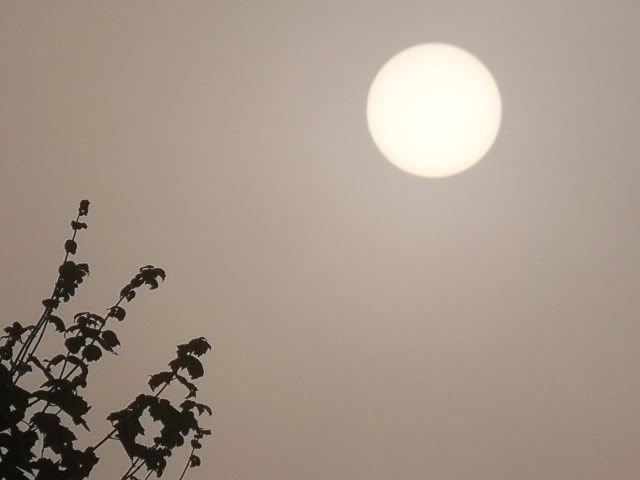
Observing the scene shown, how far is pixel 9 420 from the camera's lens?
2820 mm

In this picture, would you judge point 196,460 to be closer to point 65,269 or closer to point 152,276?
point 152,276

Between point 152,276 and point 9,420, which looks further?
point 152,276

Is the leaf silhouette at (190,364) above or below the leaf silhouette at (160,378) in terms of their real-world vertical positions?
above

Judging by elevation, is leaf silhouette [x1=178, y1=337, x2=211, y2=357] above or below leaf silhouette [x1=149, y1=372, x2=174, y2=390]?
above

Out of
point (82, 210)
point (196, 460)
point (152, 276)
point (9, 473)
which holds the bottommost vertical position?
point (9, 473)

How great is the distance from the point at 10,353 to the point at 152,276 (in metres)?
0.87

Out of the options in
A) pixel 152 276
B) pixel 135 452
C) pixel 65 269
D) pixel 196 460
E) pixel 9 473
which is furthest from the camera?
pixel 196 460

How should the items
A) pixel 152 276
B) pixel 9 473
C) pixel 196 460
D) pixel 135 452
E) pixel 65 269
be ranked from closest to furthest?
pixel 9 473, pixel 135 452, pixel 65 269, pixel 152 276, pixel 196 460

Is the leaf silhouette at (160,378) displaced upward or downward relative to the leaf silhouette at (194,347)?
downward

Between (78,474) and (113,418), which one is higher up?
(113,418)

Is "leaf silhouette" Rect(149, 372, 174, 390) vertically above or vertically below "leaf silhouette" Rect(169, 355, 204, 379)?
below

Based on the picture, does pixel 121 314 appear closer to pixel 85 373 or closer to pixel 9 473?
pixel 85 373

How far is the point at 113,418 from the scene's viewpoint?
10.4 ft

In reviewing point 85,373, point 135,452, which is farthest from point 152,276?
point 135,452
